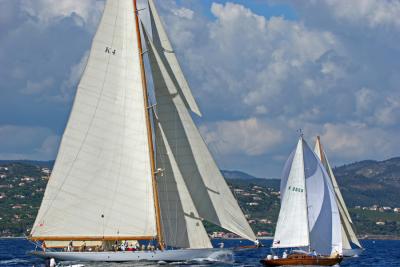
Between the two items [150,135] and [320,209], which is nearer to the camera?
[150,135]

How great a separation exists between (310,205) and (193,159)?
1894cm

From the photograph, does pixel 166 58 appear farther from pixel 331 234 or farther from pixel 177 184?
pixel 331 234

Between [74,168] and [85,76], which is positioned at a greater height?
[85,76]

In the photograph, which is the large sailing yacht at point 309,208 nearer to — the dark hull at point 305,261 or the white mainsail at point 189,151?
the dark hull at point 305,261

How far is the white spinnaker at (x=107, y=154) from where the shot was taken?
74500 millimetres

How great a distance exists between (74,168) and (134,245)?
7.72 metres

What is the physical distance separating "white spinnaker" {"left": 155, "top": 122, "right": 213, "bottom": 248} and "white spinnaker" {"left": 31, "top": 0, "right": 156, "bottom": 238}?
1.25 m

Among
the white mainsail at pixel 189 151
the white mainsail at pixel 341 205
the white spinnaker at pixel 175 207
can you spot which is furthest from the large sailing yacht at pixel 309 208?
the white mainsail at pixel 341 205

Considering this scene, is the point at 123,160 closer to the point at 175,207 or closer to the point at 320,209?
the point at 175,207

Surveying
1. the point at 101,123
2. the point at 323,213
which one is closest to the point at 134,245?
the point at 101,123

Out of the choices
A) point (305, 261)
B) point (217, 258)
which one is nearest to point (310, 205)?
point (305, 261)

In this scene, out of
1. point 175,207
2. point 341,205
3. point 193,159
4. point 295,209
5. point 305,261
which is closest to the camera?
point 193,159

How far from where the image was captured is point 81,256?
242ft

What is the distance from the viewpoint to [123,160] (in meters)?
75.1
